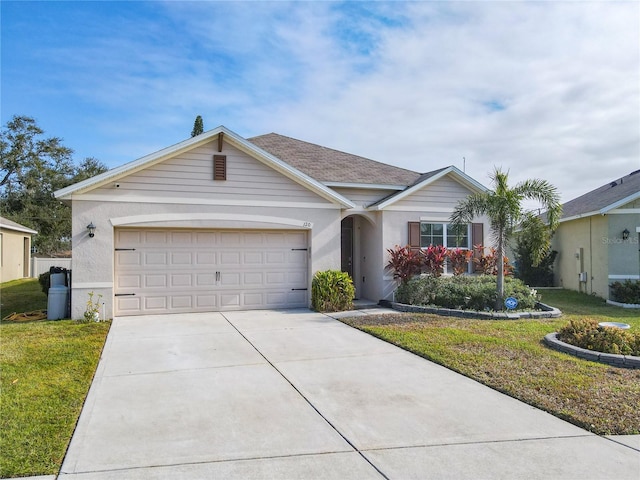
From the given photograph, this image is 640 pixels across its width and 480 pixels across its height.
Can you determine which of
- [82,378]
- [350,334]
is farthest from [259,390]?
[350,334]

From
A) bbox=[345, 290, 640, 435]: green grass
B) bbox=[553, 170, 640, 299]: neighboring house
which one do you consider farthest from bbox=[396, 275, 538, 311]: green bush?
bbox=[553, 170, 640, 299]: neighboring house

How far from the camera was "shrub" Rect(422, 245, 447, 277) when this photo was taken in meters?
13.5

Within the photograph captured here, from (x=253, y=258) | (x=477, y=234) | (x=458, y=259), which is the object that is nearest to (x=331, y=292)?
(x=253, y=258)

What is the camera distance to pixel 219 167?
12.2m

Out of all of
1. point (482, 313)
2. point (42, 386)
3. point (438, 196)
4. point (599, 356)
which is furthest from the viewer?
point (438, 196)

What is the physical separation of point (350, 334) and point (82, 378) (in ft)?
16.3

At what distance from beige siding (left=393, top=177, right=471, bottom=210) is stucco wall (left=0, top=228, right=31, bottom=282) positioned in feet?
62.7

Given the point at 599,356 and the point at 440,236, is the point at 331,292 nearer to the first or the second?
the point at 440,236

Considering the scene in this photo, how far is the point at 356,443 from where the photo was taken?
4.34m

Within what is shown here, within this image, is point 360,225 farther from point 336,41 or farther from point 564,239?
point 564,239

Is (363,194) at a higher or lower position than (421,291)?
higher

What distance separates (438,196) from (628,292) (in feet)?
20.8

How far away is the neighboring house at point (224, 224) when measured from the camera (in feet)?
36.9

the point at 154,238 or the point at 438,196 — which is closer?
the point at 154,238
